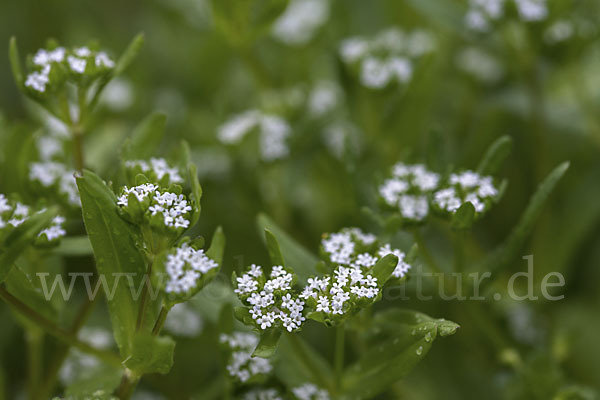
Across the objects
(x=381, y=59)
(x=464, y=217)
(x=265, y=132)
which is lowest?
(x=464, y=217)

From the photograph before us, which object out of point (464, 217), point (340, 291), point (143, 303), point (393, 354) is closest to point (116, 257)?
point (143, 303)

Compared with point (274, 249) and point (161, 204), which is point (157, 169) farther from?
point (274, 249)

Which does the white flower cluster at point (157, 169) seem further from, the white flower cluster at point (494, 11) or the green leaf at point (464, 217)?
the white flower cluster at point (494, 11)

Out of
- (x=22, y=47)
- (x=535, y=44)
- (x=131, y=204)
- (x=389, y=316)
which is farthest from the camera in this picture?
(x=22, y=47)

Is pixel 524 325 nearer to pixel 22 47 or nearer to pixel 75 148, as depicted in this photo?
pixel 75 148

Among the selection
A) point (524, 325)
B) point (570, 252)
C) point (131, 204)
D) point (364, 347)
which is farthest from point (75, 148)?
point (570, 252)

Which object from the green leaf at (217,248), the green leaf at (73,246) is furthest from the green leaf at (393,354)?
the green leaf at (73,246)
